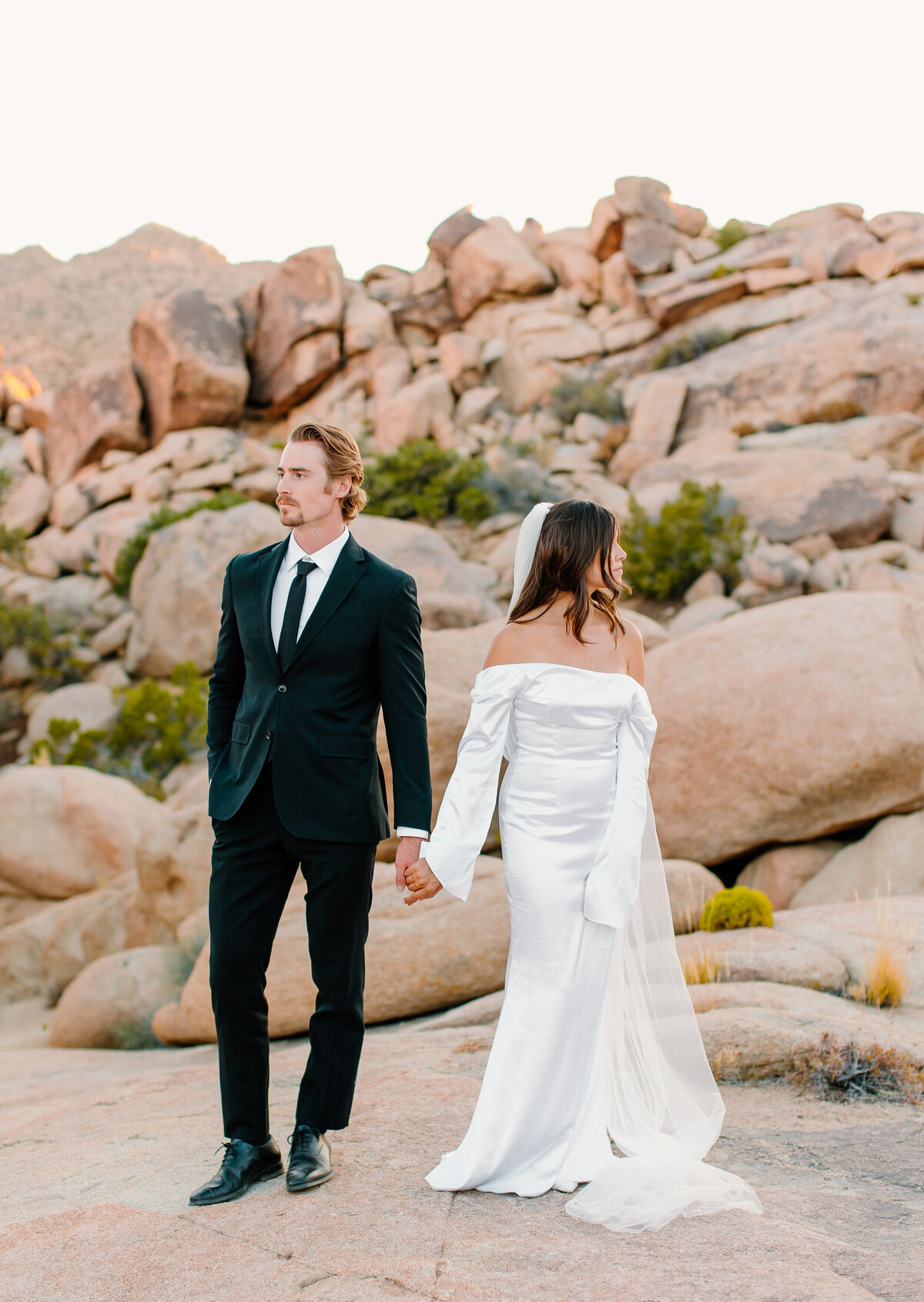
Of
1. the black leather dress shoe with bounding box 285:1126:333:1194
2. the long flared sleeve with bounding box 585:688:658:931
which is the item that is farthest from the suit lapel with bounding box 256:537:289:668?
the black leather dress shoe with bounding box 285:1126:333:1194

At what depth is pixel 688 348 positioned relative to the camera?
2577 centimetres

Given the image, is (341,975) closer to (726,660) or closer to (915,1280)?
(915,1280)

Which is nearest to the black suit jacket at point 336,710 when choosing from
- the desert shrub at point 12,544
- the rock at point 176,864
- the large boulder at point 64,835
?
the rock at point 176,864

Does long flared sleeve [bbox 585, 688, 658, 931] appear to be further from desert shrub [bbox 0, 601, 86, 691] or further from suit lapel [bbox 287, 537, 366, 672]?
desert shrub [bbox 0, 601, 86, 691]

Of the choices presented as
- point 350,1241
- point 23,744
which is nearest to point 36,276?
point 23,744

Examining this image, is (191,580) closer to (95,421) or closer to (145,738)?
(145,738)

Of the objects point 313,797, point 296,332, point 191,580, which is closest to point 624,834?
point 313,797

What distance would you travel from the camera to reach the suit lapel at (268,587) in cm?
343

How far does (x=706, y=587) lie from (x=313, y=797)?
47.2 feet

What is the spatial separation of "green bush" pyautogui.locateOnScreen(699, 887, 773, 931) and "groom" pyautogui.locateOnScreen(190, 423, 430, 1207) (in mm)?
3850

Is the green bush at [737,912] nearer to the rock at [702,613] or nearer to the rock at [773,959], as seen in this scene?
the rock at [773,959]

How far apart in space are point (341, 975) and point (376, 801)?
0.59 meters

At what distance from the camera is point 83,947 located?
9.59 m

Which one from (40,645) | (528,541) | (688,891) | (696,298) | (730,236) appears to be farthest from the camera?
(730,236)
